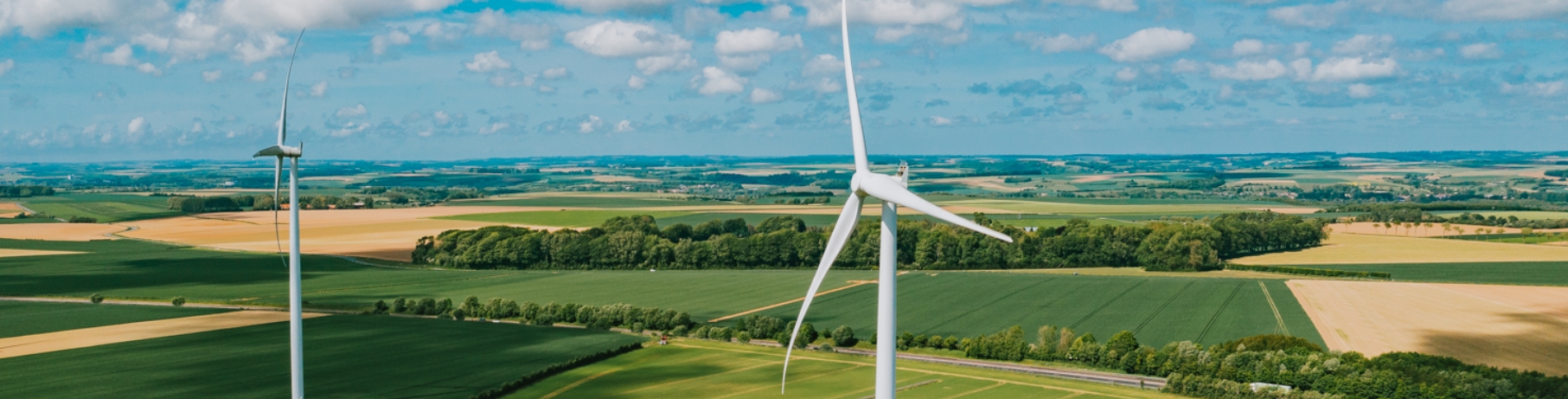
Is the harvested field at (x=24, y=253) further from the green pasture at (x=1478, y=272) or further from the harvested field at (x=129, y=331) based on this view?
the green pasture at (x=1478, y=272)

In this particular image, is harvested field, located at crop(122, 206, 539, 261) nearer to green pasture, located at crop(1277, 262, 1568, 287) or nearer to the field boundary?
the field boundary

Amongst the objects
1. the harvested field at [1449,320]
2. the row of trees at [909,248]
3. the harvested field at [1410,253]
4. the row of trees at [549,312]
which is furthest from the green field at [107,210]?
the harvested field at [1449,320]

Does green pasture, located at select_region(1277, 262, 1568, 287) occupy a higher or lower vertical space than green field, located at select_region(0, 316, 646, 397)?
higher

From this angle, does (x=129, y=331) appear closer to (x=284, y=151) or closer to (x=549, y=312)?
(x=549, y=312)

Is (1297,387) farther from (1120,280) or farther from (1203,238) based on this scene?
(1203,238)

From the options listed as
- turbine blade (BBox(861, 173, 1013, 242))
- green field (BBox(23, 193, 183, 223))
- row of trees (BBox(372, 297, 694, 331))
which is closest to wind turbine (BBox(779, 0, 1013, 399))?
turbine blade (BBox(861, 173, 1013, 242))

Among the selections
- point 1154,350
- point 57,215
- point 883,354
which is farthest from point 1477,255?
point 57,215
